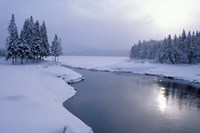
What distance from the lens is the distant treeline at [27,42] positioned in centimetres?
6353

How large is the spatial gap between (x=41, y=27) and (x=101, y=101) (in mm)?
52569

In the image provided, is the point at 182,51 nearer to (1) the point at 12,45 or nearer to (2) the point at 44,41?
(2) the point at 44,41

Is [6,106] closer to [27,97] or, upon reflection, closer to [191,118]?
[27,97]

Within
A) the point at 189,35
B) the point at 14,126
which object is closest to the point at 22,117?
the point at 14,126

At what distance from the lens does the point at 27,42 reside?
68000 millimetres

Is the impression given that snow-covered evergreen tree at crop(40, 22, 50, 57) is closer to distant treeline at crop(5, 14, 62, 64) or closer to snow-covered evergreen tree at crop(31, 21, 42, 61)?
distant treeline at crop(5, 14, 62, 64)

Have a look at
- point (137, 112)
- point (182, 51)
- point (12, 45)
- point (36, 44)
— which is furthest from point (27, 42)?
point (182, 51)

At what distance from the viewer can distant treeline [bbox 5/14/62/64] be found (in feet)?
208

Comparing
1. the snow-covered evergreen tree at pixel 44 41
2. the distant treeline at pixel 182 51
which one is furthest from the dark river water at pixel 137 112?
the distant treeline at pixel 182 51

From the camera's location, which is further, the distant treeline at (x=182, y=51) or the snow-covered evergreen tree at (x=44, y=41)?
the distant treeline at (x=182, y=51)

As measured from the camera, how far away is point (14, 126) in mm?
14883

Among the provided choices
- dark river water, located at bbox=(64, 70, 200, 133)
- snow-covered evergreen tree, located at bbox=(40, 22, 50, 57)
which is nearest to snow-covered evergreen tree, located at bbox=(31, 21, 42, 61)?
snow-covered evergreen tree, located at bbox=(40, 22, 50, 57)

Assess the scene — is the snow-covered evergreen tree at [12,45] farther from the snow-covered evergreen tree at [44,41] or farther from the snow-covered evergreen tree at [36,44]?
the snow-covered evergreen tree at [44,41]

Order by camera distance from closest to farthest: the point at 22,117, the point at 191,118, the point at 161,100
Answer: the point at 22,117 < the point at 191,118 < the point at 161,100
